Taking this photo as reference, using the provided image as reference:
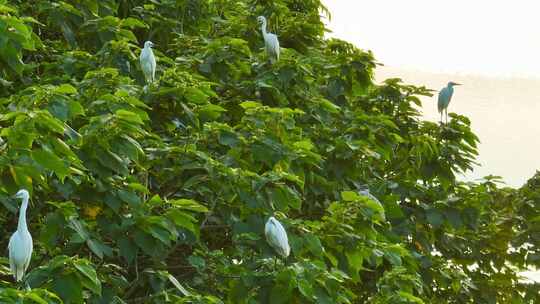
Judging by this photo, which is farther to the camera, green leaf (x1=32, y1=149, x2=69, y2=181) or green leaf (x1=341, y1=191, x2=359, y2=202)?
green leaf (x1=341, y1=191, x2=359, y2=202)

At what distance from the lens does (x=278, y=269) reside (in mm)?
4742

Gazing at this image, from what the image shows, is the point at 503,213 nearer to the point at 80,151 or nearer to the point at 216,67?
the point at 216,67

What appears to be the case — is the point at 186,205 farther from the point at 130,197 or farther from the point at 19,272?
the point at 19,272

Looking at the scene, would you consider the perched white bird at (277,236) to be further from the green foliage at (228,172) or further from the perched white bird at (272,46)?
the perched white bird at (272,46)

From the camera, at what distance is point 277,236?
4785 millimetres

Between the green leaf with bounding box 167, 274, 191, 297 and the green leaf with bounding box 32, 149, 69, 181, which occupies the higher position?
the green leaf with bounding box 32, 149, 69, 181

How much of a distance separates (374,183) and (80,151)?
239 centimetres

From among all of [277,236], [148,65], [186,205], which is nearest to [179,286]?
[186,205]

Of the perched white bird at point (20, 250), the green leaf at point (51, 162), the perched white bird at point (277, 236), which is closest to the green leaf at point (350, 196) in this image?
the perched white bird at point (277, 236)

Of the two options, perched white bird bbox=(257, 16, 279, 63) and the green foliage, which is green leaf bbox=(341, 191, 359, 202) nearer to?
the green foliage

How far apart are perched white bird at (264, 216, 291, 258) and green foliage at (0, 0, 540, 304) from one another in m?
0.05

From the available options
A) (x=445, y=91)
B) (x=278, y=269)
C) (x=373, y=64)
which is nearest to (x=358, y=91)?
(x=373, y=64)

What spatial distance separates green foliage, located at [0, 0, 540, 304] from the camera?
184 inches

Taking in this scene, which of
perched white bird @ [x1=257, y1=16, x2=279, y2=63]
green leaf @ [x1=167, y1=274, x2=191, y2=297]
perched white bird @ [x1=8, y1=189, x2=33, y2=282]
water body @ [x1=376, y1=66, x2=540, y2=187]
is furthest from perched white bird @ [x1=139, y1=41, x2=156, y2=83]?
water body @ [x1=376, y1=66, x2=540, y2=187]
